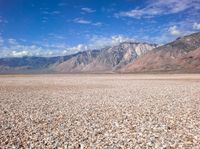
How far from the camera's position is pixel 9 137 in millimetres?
10898

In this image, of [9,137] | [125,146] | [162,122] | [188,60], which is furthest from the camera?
[188,60]

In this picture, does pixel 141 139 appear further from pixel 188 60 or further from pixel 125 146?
pixel 188 60

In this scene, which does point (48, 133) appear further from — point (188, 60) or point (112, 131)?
point (188, 60)

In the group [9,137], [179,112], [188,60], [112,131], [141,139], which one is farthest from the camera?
[188,60]

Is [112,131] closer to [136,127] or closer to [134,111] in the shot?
[136,127]

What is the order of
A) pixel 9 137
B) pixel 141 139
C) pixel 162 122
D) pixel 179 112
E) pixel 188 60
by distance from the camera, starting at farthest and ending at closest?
pixel 188 60, pixel 179 112, pixel 162 122, pixel 9 137, pixel 141 139

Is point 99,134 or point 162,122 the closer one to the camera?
point 99,134

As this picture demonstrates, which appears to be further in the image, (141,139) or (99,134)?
(99,134)

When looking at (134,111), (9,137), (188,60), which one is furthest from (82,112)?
(188,60)

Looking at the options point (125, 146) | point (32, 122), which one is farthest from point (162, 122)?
point (32, 122)

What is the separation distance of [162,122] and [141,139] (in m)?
3.65

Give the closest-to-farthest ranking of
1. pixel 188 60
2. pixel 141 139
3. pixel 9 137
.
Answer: pixel 141 139
pixel 9 137
pixel 188 60

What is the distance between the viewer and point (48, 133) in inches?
454

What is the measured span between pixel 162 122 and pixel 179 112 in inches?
139
